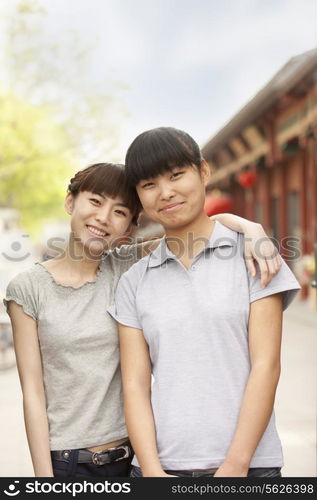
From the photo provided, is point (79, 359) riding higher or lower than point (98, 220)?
lower

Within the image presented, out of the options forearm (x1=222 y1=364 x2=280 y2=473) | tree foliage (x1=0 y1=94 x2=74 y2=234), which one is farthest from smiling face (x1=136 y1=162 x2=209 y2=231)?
tree foliage (x1=0 y1=94 x2=74 y2=234)

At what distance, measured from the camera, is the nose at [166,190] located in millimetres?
1922

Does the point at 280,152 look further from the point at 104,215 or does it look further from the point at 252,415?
the point at 252,415

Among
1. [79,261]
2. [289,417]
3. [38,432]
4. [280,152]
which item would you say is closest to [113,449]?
[38,432]

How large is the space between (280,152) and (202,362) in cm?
1664

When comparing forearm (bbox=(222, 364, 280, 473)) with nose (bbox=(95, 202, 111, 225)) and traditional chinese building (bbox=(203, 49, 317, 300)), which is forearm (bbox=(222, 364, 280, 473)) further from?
traditional chinese building (bbox=(203, 49, 317, 300))

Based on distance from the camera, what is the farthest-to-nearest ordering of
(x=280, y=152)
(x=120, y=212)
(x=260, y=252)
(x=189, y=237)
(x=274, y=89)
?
(x=280, y=152) → (x=274, y=89) → (x=120, y=212) → (x=189, y=237) → (x=260, y=252)

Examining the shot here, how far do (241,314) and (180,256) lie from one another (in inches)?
9.6

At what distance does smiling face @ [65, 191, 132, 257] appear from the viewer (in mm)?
2092

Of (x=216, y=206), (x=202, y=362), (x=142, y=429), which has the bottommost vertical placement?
(x=142, y=429)

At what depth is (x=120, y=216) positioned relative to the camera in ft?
6.95

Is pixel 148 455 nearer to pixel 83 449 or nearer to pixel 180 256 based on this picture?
pixel 83 449

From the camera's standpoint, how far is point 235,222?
2.07 meters

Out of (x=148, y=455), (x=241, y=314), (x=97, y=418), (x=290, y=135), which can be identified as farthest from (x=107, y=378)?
(x=290, y=135)
